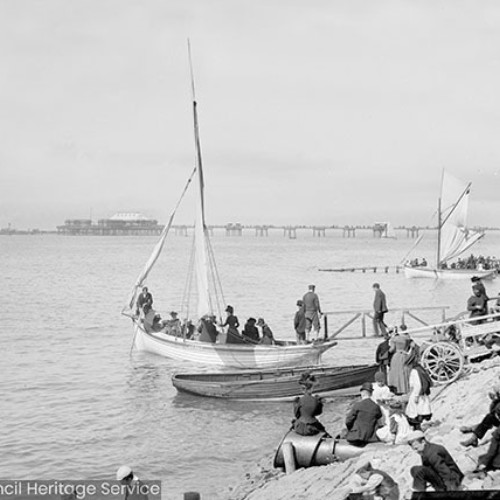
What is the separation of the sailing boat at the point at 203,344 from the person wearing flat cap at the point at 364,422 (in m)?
12.4

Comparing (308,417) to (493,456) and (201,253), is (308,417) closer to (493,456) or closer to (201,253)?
(493,456)

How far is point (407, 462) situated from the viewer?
11508 mm

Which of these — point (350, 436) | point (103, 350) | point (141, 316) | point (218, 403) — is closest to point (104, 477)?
point (218, 403)

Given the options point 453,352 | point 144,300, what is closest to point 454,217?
point 144,300

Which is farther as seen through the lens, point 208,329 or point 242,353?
point 208,329

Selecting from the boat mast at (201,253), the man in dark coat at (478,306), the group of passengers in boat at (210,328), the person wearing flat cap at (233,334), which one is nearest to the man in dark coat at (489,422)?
the man in dark coat at (478,306)

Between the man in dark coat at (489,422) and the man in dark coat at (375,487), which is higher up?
the man in dark coat at (489,422)

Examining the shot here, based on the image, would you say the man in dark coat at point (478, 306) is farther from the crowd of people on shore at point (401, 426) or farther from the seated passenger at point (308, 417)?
the seated passenger at point (308, 417)

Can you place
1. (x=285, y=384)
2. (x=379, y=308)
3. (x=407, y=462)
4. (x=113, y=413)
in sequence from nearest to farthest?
(x=407, y=462)
(x=285, y=384)
(x=113, y=413)
(x=379, y=308)

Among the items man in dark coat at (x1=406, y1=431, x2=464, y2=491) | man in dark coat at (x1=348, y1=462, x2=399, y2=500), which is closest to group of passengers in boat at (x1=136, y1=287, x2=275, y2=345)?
man in dark coat at (x1=348, y1=462, x2=399, y2=500)

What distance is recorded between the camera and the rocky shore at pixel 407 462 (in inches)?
436

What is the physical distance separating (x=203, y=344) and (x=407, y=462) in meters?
16.5

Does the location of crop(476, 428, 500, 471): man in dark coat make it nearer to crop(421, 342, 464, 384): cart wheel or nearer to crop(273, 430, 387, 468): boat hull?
crop(273, 430, 387, 468): boat hull

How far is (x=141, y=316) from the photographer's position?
32094 millimetres
